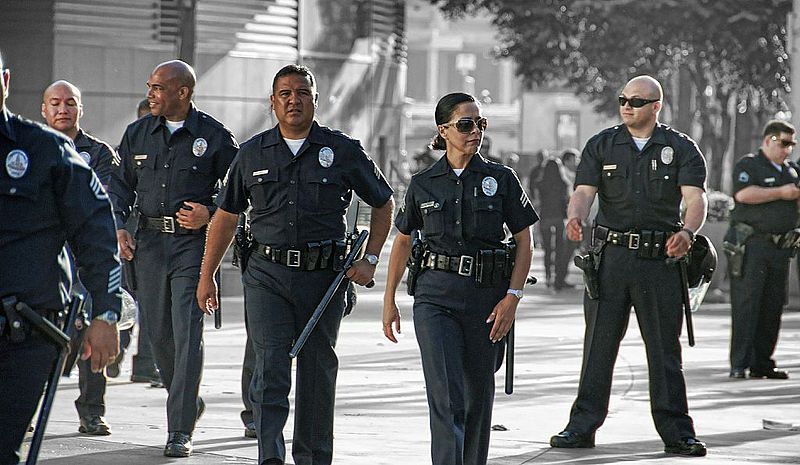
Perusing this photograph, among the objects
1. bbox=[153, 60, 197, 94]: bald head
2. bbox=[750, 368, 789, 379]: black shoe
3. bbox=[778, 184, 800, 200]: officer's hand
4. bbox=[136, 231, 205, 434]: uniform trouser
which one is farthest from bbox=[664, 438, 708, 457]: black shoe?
bbox=[778, 184, 800, 200]: officer's hand

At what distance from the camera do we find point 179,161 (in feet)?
28.6

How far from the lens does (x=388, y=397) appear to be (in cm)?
1081

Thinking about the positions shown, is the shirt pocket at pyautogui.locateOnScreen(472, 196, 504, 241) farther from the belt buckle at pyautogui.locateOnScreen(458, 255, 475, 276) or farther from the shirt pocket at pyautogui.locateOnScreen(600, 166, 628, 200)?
the shirt pocket at pyautogui.locateOnScreen(600, 166, 628, 200)

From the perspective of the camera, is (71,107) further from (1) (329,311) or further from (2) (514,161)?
(2) (514,161)

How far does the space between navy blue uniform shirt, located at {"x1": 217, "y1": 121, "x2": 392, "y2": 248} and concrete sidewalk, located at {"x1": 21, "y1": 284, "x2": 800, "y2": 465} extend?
140cm

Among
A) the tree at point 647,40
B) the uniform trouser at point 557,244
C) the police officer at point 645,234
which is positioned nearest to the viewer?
the police officer at point 645,234

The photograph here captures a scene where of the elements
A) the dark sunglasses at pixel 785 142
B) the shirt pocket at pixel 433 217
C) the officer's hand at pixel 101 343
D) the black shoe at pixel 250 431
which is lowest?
the black shoe at pixel 250 431

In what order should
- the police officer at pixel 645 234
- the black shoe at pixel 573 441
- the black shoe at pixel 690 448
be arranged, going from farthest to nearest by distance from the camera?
the black shoe at pixel 573 441, the police officer at pixel 645 234, the black shoe at pixel 690 448

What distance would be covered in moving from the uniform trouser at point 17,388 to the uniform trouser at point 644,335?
438 cm

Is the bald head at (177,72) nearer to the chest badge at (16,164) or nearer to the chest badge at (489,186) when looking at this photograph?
the chest badge at (489,186)

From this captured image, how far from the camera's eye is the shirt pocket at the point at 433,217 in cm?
711

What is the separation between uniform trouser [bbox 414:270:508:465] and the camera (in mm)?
6977

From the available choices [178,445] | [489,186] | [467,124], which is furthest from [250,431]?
[467,124]

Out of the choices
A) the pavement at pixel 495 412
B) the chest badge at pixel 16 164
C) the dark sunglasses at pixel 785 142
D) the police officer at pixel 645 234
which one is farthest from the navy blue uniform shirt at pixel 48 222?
the dark sunglasses at pixel 785 142
